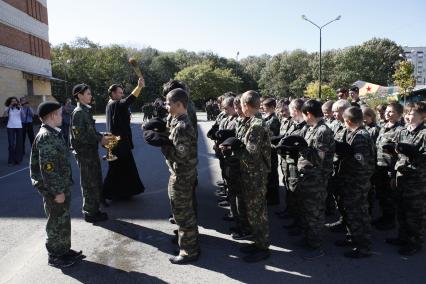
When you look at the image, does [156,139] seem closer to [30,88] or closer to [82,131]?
[82,131]

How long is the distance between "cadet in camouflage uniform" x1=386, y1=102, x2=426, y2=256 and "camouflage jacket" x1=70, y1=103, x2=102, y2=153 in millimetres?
4049

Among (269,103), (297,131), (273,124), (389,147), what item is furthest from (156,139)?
(273,124)

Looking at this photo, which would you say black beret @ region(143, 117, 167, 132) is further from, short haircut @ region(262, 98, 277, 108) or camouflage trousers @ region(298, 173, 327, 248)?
short haircut @ region(262, 98, 277, 108)

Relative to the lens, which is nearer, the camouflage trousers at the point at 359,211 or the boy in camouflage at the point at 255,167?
the boy in camouflage at the point at 255,167

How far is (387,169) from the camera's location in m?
5.34

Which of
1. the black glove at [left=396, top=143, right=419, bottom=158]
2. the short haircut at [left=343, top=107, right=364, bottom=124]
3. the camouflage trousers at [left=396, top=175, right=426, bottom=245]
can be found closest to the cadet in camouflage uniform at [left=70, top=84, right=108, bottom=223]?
the short haircut at [left=343, top=107, right=364, bottom=124]

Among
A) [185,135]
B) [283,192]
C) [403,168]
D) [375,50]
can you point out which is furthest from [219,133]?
[375,50]

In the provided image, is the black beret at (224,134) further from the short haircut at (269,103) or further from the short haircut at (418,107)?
the short haircut at (418,107)

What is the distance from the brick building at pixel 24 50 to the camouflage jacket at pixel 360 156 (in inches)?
988

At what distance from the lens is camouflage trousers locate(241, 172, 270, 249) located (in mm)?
4121

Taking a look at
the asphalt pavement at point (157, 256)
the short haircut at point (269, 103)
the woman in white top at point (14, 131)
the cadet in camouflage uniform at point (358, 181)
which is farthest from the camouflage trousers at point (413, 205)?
the woman in white top at point (14, 131)

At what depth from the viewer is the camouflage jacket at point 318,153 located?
165 inches

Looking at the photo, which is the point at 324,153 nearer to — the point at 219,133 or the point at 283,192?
the point at 219,133

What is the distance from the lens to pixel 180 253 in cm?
427
